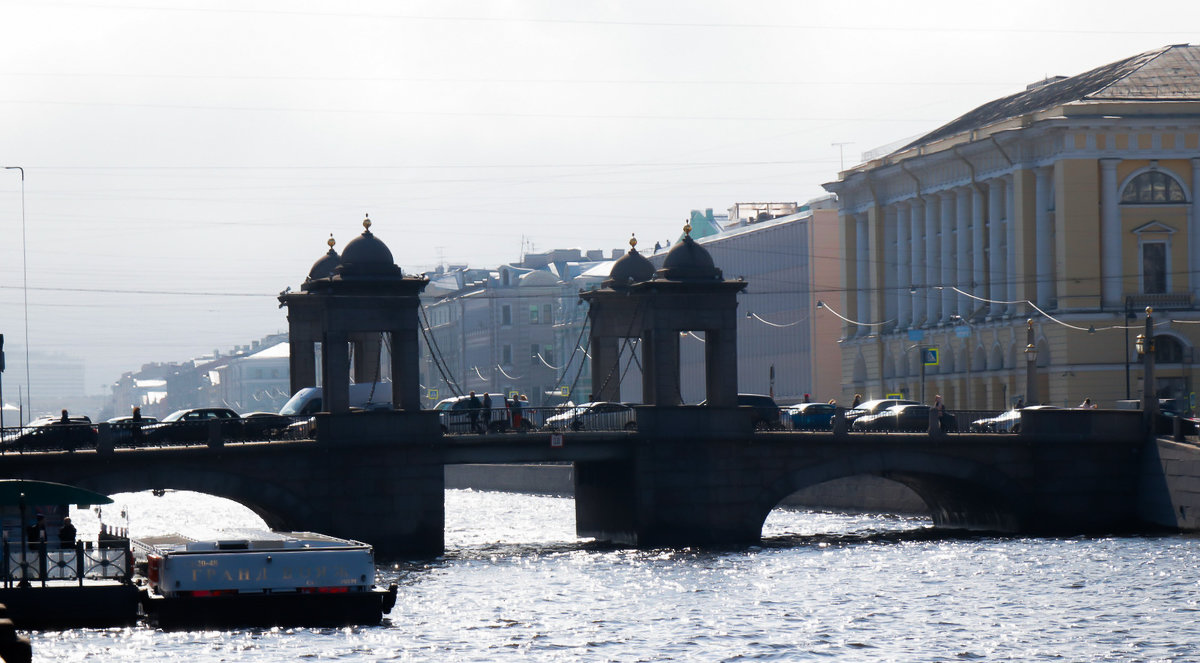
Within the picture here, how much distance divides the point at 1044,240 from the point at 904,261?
1592cm

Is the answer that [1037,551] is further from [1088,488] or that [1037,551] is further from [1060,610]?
[1060,610]

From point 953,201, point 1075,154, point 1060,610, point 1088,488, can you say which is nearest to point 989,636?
point 1060,610

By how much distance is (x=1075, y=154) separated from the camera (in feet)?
276

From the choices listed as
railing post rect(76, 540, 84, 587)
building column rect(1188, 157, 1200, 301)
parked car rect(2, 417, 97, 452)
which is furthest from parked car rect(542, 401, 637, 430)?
building column rect(1188, 157, 1200, 301)

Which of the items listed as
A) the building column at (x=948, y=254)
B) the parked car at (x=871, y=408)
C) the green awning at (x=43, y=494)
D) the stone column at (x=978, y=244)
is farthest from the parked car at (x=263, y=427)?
the building column at (x=948, y=254)

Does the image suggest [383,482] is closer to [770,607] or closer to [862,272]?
[770,607]

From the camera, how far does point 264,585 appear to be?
40688 mm

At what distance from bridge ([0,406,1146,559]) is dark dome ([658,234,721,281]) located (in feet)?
11.7

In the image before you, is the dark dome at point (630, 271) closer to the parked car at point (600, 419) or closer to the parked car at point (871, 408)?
the parked car at point (600, 419)

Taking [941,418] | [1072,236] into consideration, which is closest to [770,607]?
[941,418]

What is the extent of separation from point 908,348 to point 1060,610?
5884 cm

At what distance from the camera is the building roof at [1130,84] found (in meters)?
85.7

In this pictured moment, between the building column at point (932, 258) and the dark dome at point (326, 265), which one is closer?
the dark dome at point (326, 265)

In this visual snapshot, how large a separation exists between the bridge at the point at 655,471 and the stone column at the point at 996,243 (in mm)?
27133
